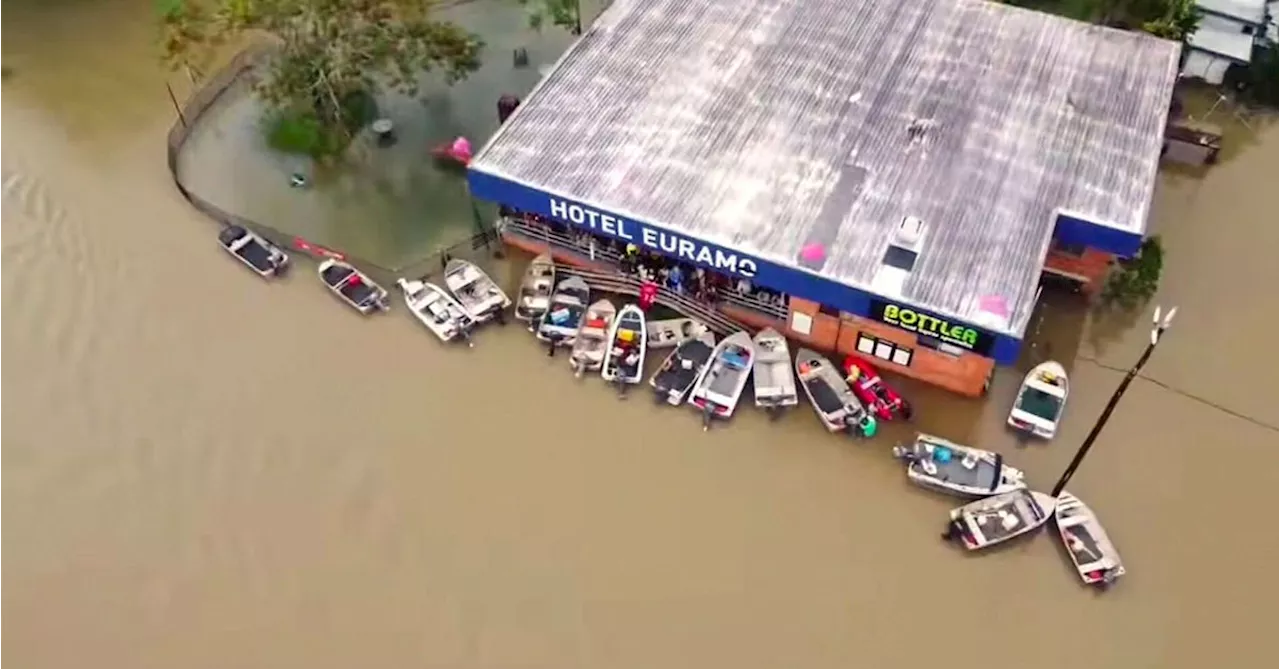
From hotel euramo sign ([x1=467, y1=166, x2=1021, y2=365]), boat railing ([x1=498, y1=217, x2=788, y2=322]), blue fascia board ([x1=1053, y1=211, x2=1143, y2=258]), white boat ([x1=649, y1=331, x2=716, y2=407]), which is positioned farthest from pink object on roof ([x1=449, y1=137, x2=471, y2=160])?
blue fascia board ([x1=1053, y1=211, x2=1143, y2=258])

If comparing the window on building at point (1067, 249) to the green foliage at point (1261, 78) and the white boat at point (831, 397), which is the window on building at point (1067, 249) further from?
the green foliage at point (1261, 78)

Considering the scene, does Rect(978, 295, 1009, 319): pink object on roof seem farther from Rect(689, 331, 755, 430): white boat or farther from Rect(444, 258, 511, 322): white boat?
Rect(444, 258, 511, 322): white boat

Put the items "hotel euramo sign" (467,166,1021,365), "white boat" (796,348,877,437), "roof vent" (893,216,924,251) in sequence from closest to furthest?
"hotel euramo sign" (467,166,1021,365) < "white boat" (796,348,877,437) < "roof vent" (893,216,924,251)

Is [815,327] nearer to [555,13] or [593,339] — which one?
[593,339]

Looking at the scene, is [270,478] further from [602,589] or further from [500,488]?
[602,589]

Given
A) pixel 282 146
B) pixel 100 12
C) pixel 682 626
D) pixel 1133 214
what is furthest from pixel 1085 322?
pixel 100 12

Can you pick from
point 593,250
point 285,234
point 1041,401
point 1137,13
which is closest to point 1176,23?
point 1137,13
